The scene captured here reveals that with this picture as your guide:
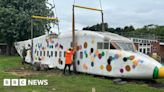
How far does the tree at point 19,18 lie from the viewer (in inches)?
1873

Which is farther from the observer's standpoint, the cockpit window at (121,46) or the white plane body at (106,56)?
the cockpit window at (121,46)

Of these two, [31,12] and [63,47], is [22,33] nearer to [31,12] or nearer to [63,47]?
[31,12]

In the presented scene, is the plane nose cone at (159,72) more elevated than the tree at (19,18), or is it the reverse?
the tree at (19,18)

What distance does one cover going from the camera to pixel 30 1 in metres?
50.5

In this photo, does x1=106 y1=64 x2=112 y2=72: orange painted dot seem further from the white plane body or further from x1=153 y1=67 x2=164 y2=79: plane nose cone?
x1=153 y1=67 x2=164 y2=79: plane nose cone

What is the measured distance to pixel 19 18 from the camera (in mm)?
47625

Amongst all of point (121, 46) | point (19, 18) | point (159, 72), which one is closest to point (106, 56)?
point (121, 46)

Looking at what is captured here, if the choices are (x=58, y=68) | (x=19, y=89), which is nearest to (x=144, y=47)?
(x=58, y=68)

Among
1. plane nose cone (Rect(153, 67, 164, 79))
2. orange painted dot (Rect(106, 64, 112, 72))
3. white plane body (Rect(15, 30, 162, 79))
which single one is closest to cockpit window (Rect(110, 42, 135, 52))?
white plane body (Rect(15, 30, 162, 79))

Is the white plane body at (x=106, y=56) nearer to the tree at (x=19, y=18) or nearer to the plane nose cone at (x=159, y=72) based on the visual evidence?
the plane nose cone at (x=159, y=72)

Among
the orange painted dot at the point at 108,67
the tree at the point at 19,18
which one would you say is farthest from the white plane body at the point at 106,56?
the tree at the point at 19,18

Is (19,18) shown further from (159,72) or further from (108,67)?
(159,72)

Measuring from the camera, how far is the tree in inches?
1873

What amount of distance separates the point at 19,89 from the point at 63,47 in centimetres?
1004
